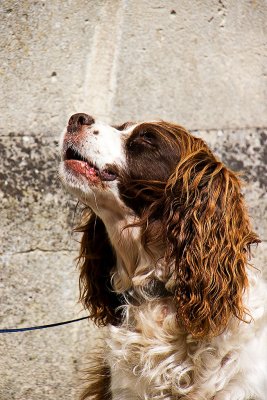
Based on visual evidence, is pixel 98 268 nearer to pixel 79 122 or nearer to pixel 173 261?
pixel 173 261

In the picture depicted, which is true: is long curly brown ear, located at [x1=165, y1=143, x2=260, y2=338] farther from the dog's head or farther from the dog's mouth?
the dog's mouth

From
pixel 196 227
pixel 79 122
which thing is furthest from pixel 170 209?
pixel 79 122

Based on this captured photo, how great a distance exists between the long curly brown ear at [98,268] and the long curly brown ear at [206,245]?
0.46 meters

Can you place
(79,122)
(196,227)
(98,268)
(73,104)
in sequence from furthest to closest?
(73,104) < (98,268) < (79,122) < (196,227)

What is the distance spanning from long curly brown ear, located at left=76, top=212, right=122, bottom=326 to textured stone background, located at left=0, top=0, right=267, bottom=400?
839 millimetres

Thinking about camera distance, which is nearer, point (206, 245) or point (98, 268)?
point (206, 245)

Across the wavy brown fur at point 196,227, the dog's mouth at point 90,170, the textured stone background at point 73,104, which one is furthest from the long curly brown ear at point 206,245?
the textured stone background at point 73,104

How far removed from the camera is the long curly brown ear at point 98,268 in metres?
3.99

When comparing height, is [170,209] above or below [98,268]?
above

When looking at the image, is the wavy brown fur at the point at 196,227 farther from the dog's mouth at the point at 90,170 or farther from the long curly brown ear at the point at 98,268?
the long curly brown ear at the point at 98,268

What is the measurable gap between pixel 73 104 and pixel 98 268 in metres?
1.31

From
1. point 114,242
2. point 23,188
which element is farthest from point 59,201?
point 114,242

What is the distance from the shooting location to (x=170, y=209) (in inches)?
142

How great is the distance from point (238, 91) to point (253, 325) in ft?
6.26
